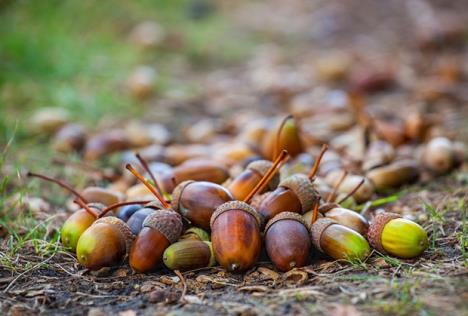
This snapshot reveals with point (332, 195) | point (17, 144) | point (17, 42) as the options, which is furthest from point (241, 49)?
point (332, 195)

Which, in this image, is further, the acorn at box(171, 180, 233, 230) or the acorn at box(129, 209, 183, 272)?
the acorn at box(171, 180, 233, 230)

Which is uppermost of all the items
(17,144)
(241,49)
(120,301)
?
(241,49)

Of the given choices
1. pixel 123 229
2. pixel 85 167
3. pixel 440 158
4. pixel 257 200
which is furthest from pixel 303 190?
pixel 85 167

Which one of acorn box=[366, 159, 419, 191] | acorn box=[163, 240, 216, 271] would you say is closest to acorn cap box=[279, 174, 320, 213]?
acorn box=[163, 240, 216, 271]

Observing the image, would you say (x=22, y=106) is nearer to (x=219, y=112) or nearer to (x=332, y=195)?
(x=219, y=112)

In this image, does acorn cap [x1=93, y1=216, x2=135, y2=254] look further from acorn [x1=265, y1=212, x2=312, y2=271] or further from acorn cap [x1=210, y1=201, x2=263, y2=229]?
acorn [x1=265, y1=212, x2=312, y2=271]

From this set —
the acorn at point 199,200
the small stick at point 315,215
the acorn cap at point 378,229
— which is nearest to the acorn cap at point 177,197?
the acorn at point 199,200
